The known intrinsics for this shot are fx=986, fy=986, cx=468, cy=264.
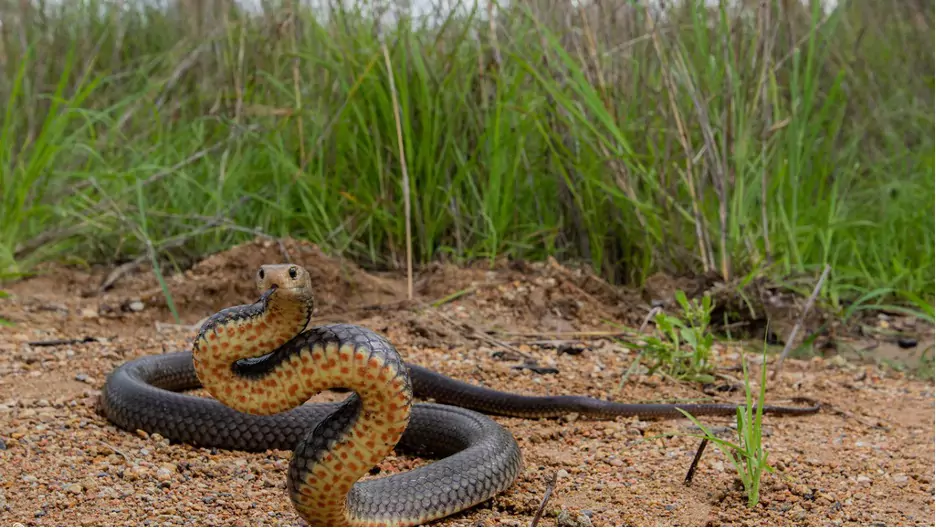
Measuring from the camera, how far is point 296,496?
233 cm

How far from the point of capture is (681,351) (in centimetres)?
474

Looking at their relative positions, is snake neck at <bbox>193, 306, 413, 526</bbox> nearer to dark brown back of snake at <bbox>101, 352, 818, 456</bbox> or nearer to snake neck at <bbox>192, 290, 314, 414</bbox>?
snake neck at <bbox>192, 290, 314, 414</bbox>

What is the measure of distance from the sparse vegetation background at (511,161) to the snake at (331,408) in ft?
5.15

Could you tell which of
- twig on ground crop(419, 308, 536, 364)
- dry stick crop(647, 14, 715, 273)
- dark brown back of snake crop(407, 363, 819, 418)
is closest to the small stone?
dark brown back of snake crop(407, 363, 819, 418)

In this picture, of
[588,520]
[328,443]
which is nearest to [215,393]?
[328,443]

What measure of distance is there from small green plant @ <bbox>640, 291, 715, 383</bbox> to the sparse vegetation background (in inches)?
36.5

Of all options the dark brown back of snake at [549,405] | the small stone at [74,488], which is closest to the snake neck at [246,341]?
the small stone at [74,488]

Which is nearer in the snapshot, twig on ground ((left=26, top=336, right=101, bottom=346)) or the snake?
the snake

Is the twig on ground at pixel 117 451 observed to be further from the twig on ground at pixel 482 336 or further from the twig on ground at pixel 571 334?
the twig on ground at pixel 571 334

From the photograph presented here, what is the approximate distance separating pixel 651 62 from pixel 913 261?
2.11 metres

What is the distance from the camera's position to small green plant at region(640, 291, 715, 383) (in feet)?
14.3

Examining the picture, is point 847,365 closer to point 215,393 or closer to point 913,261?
point 913,261

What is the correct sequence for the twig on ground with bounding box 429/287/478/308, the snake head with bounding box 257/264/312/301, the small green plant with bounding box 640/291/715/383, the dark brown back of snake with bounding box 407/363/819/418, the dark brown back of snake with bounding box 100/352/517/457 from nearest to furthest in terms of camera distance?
1. the snake head with bounding box 257/264/312/301
2. the dark brown back of snake with bounding box 100/352/517/457
3. the dark brown back of snake with bounding box 407/363/819/418
4. the small green plant with bounding box 640/291/715/383
5. the twig on ground with bounding box 429/287/478/308

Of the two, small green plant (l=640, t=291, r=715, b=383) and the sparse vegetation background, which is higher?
the sparse vegetation background
